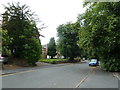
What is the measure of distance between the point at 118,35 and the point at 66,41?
37800 mm

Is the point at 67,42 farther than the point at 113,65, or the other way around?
the point at 67,42

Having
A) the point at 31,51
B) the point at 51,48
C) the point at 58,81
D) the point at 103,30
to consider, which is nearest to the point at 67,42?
the point at 51,48

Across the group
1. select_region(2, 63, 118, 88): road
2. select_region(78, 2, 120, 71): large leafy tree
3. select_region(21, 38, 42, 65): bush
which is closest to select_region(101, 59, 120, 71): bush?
select_region(78, 2, 120, 71): large leafy tree

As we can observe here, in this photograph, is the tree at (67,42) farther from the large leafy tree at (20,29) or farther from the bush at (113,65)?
the bush at (113,65)

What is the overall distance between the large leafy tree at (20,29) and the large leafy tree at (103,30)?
36.3 feet

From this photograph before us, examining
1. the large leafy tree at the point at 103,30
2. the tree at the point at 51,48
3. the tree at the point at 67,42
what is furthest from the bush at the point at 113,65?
the tree at the point at 51,48

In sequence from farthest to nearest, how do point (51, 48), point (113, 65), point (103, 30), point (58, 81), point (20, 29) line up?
point (51, 48) → point (20, 29) → point (113, 65) → point (103, 30) → point (58, 81)

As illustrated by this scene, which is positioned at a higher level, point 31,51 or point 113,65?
point 31,51

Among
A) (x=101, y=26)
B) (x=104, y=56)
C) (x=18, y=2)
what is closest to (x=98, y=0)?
(x=101, y=26)

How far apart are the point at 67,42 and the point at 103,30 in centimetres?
3654

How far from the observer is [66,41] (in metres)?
52.9

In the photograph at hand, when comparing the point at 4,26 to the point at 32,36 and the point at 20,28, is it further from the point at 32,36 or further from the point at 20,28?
the point at 32,36

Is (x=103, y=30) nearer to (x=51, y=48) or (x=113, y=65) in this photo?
(x=113, y=65)

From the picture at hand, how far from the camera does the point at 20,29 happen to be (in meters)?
26.4
